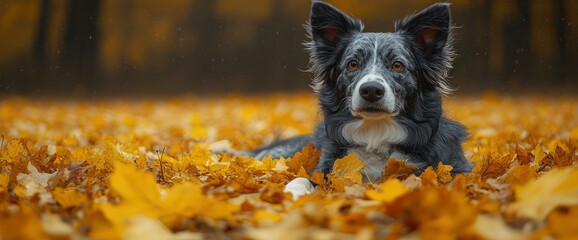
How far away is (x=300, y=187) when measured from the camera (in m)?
3.25

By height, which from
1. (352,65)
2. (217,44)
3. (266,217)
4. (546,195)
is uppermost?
(352,65)

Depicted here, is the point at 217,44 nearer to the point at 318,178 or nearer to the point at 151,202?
the point at 318,178

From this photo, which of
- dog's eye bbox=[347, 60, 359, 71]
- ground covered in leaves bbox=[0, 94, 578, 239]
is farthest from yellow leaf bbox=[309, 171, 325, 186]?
dog's eye bbox=[347, 60, 359, 71]

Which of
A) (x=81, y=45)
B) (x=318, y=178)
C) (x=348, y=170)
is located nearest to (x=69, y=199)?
(x=318, y=178)

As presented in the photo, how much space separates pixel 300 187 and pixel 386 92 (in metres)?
0.83

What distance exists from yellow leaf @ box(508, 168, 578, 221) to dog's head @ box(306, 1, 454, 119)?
4.65ft

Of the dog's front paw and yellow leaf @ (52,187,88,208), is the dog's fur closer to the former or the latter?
the dog's front paw

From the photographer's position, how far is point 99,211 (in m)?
2.26

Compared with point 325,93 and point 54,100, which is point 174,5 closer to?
point 54,100

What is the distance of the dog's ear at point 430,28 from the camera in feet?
13.3

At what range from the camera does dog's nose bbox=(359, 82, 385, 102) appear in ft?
11.6

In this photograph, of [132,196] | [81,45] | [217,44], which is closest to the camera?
[132,196]

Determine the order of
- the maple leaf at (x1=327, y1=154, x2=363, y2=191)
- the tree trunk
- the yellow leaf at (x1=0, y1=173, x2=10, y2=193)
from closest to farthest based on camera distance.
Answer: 1. the yellow leaf at (x1=0, y1=173, x2=10, y2=193)
2. the maple leaf at (x1=327, y1=154, x2=363, y2=191)
3. the tree trunk

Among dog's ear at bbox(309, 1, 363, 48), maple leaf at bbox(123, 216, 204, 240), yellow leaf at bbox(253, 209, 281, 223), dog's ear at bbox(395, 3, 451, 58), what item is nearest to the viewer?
maple leaf at bbox(123, 216, 204, 240)
